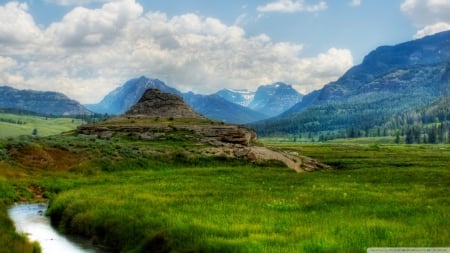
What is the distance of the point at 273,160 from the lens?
282ft

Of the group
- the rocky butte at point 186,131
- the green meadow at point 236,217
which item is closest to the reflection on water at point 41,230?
the green meadow at point 236,217

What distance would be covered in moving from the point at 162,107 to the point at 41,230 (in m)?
110

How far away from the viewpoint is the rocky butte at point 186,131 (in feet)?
286

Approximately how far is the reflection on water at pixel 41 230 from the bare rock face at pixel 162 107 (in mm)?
92734

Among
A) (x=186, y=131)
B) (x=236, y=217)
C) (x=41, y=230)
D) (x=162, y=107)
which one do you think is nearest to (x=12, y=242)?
(x=41, y=230)

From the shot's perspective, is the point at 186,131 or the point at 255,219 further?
the point at 186,131

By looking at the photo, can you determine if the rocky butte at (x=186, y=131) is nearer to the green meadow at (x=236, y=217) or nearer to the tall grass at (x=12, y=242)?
the green meadow at (x=236, y=217)

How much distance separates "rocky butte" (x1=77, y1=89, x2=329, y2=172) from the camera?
8712 centimetres

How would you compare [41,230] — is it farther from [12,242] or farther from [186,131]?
[186,131]

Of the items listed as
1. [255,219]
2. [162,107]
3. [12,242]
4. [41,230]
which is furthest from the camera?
[162,107]

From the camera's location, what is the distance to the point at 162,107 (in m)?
142

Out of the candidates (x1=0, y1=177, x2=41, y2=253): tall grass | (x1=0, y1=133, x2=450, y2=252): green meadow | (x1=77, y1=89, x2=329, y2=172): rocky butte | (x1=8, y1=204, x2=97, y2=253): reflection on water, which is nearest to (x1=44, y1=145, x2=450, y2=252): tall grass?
(x1=0, y1=133, x2=450, y2=252): green meadow

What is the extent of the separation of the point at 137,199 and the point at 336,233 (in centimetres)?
1812

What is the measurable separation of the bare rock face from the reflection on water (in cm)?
9273
